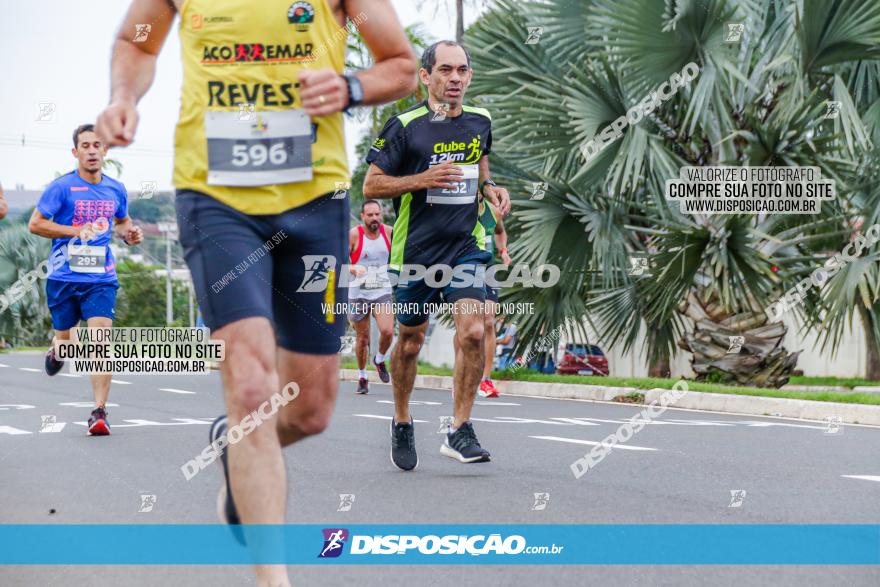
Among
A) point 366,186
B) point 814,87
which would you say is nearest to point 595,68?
point 814,87

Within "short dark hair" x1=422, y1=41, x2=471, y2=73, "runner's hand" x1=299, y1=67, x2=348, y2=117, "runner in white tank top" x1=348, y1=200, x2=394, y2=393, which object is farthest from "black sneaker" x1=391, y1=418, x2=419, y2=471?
"runner in white tank top" x1=348, y1=200, x2=394, y2=393

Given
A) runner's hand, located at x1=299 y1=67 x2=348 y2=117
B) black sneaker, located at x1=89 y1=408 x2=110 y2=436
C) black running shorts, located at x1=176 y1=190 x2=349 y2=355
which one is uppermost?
runner's hand, located at x1=299 y1=67 x2=348 y2=117

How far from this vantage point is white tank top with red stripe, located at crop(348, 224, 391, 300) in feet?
47.0

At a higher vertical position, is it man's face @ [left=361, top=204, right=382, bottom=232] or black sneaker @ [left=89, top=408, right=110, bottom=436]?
man's face @ [left=361, top=204, right=382, bottom=232]

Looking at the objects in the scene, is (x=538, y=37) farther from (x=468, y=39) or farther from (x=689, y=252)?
(x=689, y=252)

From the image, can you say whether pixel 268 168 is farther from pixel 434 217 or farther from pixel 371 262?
pixel 371 262

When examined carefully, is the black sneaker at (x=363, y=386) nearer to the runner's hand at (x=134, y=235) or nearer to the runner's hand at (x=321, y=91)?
the runner's hand at (x=134, y=235)

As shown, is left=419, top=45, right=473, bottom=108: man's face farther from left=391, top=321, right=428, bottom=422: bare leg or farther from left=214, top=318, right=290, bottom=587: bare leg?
left=214, top=318, right=290, bottom=587: bare leg

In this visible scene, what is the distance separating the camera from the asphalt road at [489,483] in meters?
4.30

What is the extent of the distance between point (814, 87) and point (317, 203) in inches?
461

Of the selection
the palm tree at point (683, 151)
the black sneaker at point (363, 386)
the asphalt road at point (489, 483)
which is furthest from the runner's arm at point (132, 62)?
the black sneaker at point (363, 386)

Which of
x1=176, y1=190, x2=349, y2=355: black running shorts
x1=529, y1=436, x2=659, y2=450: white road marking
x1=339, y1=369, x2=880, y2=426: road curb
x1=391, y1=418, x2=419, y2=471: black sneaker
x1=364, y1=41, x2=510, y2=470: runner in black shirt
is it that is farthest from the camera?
x1=339, y1=369, x2=880, y2=426: road curb

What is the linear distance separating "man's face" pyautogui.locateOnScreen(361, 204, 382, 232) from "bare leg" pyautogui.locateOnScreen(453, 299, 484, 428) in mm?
7095

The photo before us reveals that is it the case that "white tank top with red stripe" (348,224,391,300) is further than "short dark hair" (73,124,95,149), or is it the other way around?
"white tank top with red stripe" (348,224,391,300)
